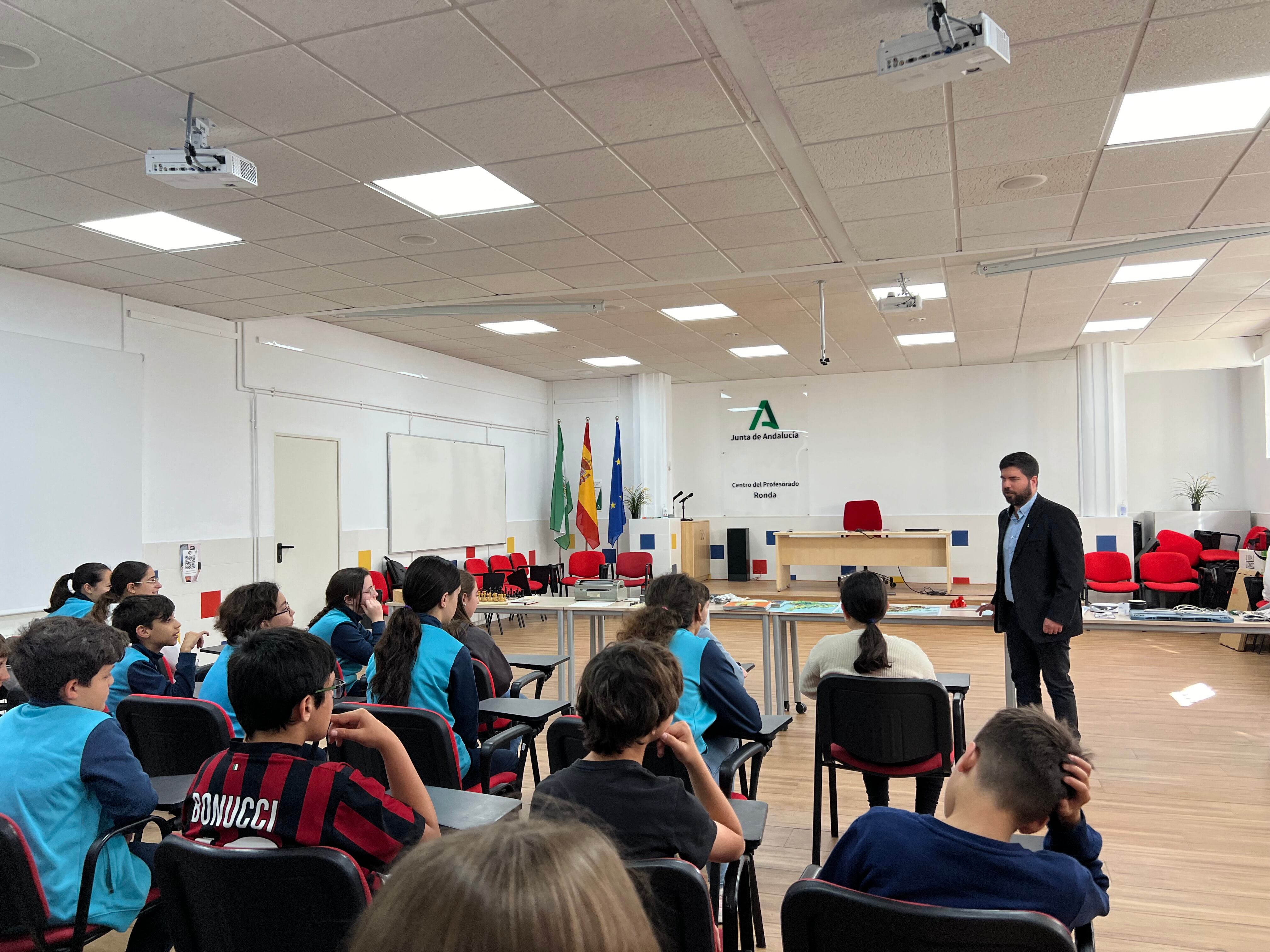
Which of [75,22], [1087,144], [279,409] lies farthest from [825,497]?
[75,22]

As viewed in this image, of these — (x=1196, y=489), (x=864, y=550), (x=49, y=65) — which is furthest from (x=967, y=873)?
(x=1196, y=489)

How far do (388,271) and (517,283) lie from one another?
97 centimetres

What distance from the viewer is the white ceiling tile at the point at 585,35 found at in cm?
295

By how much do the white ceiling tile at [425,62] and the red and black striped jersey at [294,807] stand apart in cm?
253

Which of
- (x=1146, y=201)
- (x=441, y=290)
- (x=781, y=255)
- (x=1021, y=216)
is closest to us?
(x=1146, y=201)

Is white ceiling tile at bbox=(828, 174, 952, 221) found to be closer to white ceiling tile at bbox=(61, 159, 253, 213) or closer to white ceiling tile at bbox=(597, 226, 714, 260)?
white ceiling tile at bbox=(597, 226, 714, 260)

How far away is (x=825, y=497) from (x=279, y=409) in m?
8.04

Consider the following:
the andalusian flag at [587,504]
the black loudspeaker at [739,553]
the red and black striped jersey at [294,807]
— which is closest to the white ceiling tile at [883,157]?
the red and black striped jersey at [294,807]

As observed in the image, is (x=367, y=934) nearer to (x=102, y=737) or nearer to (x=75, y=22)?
(x=102, y=737)

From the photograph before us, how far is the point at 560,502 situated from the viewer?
12.4 metres

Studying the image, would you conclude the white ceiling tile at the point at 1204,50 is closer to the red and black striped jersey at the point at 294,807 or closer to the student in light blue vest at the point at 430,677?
the student in light blue vest at the point at 430,677

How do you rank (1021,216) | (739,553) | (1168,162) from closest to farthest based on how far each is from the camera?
(1168,162), (1021,216), (739,553)

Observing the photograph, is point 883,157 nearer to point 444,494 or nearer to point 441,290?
point 441,290

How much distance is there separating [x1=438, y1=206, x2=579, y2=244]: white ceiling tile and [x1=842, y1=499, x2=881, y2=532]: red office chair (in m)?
7.79
